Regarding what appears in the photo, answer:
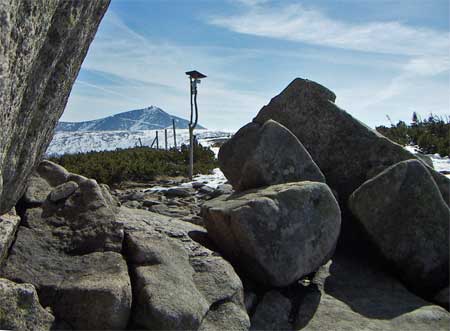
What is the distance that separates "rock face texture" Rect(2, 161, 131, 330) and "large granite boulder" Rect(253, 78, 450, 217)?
3266 millimetres

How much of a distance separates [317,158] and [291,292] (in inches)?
98.5

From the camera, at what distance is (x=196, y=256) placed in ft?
16.0

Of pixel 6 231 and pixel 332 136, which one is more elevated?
pixel 332 136

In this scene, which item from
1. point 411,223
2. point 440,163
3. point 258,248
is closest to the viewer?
point 258,248

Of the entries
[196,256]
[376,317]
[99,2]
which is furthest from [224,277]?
[99,2]

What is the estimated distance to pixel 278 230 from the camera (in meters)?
5.01

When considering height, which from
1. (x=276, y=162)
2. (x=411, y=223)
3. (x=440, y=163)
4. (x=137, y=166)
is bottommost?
(x=411, y=223)

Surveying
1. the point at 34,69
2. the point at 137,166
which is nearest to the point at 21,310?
the point at 34,69

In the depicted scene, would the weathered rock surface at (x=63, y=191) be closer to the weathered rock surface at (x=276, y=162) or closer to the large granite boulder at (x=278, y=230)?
the large granite boulder at (x=278, y=230)

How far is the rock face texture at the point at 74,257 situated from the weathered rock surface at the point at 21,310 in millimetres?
235

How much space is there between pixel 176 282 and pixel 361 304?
2222 millimetres

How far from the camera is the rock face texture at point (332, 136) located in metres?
6.89

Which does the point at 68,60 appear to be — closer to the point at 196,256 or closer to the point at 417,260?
the point at 196,256

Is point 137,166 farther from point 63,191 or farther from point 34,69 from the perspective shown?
point 34,69
